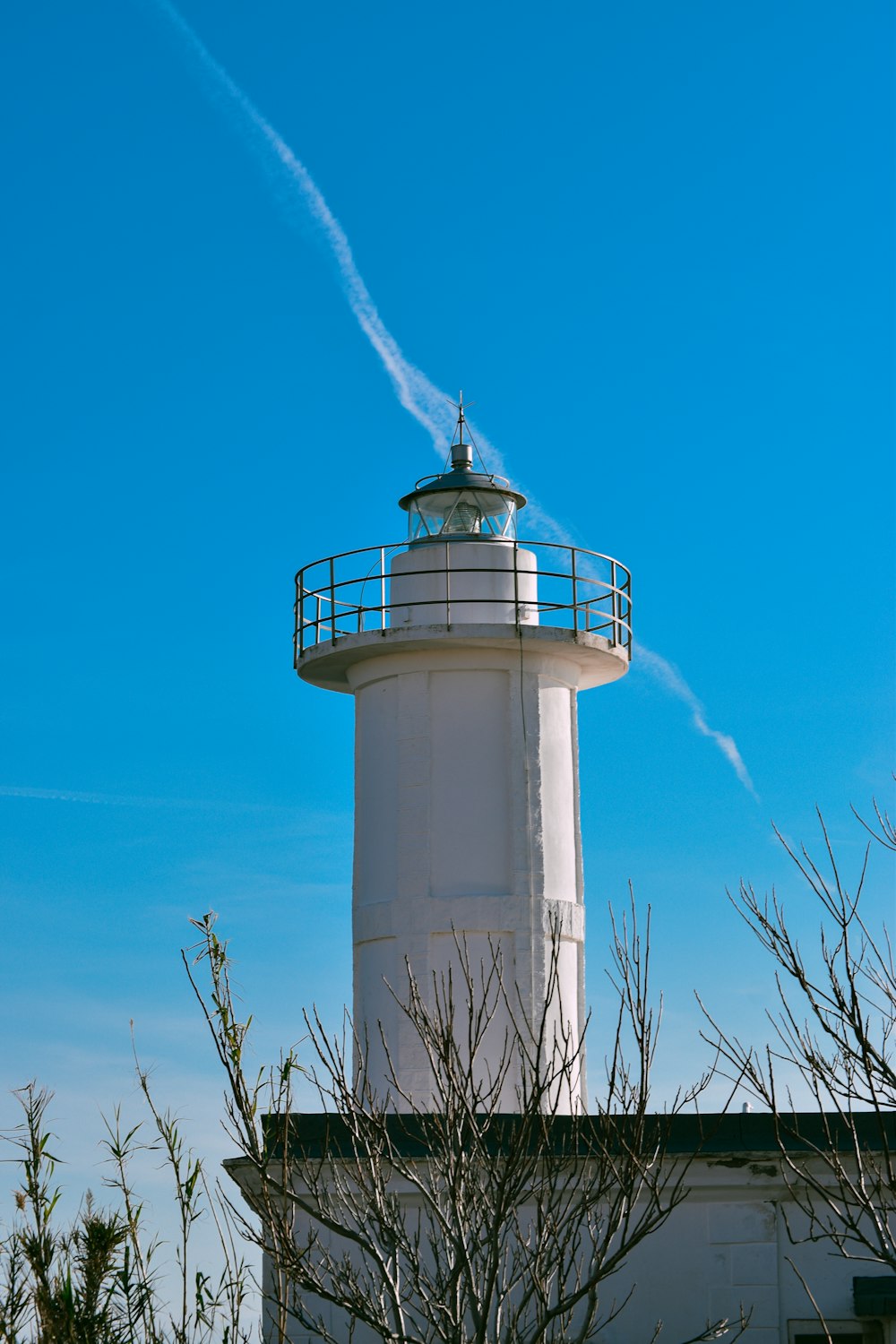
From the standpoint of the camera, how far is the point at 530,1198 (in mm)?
14203

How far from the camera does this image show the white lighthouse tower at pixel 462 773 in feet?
61.0

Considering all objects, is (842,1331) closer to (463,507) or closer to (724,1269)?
(724,1269)

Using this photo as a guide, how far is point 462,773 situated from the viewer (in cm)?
1905

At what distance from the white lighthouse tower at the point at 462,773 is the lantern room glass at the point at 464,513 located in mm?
390

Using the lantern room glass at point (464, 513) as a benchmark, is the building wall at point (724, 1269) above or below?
below

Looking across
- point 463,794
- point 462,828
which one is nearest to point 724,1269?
point 462,828

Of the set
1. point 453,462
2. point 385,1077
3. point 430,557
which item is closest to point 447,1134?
point 385,1077

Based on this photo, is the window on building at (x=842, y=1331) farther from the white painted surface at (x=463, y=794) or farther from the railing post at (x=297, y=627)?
the railing post at (x=297, y=627)

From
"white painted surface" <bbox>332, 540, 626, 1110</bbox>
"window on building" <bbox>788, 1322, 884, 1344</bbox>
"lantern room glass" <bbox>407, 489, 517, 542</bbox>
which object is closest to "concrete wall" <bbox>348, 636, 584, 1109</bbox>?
"white painted surface" <bbox>332, 540, 626, 1110</bbox>

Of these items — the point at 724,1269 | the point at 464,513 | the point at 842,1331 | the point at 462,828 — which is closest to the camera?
the point at 842,1331

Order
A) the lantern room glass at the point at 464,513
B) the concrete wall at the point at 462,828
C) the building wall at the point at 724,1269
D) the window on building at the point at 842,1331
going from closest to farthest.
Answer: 1. the window on building at the point at 842,1331
2. the building wall at the point at 724,1269
3. the concrete wall at the point at 462,828
4. the lantern room glass at the point at 464,513

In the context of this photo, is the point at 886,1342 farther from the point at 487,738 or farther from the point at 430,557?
the point at 430,557

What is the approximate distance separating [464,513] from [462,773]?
3213 mm

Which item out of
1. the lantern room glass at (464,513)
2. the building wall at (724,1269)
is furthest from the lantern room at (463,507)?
the building wall at (724,1269)
